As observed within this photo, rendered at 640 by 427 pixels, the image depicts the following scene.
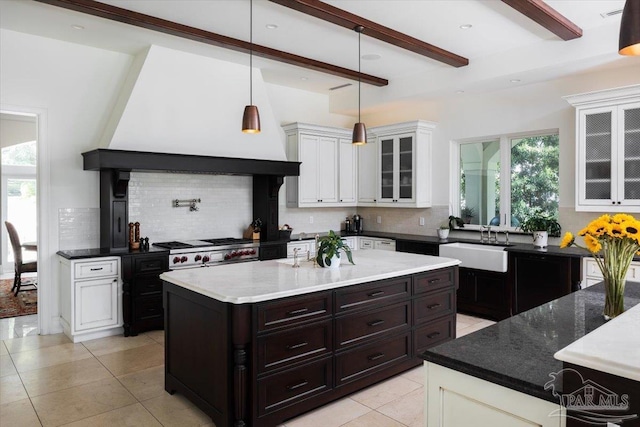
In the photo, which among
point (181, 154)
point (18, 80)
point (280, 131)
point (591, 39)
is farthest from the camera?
point (280, 131)

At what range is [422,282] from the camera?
12.6 ft

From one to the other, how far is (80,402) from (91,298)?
1589mm

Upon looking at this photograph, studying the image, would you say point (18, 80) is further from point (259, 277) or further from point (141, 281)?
point (259, 277)

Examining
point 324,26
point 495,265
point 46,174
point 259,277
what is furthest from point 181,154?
point 495,265

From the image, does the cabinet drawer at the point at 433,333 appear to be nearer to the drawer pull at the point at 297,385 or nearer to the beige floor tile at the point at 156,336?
the drawer pull at the point at 297,385

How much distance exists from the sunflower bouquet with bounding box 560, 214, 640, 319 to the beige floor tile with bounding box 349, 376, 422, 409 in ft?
5.79

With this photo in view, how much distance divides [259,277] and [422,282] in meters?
1.45

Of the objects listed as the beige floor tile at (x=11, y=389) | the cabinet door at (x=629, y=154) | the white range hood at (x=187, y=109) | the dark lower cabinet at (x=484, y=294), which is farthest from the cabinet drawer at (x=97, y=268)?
the cabinet door at (x=629, y=154)

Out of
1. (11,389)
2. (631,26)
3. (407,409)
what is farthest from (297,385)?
(631,26)

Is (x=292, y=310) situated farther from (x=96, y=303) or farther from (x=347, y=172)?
(x=347, y=172)

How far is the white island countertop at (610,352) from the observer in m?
1.20

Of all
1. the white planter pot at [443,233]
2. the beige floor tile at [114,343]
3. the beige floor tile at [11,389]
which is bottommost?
the beige floor tile at [11,389]

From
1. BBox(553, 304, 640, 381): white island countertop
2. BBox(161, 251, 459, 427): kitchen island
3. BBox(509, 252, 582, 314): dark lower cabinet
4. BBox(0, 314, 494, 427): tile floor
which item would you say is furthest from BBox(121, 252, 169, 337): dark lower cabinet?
BBox(553, 304, 640, 381): white island countertop

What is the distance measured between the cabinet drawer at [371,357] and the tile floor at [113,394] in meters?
0.18
